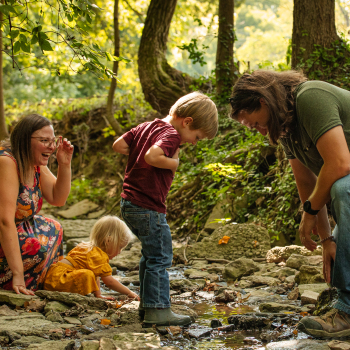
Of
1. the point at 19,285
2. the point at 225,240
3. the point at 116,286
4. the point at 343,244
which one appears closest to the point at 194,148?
the point at 225,240

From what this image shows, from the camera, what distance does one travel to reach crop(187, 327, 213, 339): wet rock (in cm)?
227

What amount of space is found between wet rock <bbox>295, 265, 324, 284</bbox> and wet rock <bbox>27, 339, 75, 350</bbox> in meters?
1.97

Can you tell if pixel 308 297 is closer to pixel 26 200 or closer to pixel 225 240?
pixel 225 240

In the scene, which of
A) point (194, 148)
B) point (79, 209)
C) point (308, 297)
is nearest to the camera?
point (308, 297)

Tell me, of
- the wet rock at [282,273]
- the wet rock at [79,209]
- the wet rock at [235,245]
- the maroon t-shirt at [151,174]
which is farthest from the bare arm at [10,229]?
the wet rock at [79,209]

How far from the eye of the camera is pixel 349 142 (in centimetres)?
223

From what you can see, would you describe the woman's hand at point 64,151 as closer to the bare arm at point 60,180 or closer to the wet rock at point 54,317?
the bare arm at point 60,180

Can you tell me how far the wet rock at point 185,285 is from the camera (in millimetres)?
3412

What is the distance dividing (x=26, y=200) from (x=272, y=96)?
1897 millimetres

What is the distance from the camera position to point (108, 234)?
317 centimetres

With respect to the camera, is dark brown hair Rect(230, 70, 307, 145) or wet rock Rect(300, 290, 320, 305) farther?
wet rock Rect(300, 290, 320, 305)

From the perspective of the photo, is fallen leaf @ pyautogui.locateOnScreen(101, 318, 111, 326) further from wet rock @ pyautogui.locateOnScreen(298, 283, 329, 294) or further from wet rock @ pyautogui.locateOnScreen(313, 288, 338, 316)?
wet rock @ pyautogui.locateOnScreen(298, 283, 329, 294)

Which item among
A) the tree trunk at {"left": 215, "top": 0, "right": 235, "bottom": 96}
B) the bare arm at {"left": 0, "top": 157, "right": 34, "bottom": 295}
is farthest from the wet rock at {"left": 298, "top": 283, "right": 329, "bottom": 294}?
the tree trunk at {"left": 215, "top": 0, "right": 235, "bottom": 96}

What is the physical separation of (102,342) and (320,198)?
1362mm
